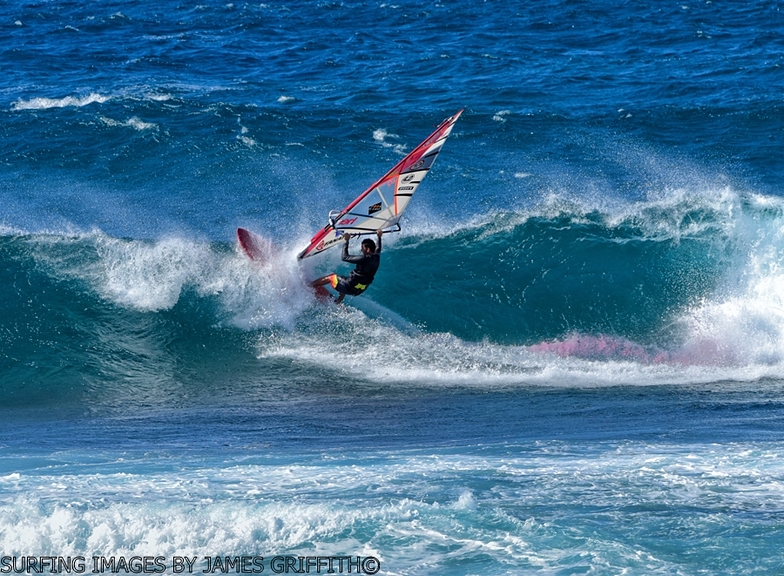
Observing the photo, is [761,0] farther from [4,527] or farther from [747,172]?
[4,527]

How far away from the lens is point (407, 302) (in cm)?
1535

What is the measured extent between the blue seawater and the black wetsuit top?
1094mm

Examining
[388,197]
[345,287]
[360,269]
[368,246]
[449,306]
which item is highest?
[388,197]

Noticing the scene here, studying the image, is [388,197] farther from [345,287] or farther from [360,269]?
[345,287]

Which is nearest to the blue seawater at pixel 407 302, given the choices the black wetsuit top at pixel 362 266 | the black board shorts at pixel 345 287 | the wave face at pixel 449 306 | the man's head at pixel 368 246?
the wave face at pixel 449 306

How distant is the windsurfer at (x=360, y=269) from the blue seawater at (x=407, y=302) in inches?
36.4

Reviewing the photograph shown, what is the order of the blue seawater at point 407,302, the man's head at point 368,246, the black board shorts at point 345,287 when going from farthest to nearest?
the black board shorts at point 345,287
the man's head at point 368,246
the blue seawater at point 407,302

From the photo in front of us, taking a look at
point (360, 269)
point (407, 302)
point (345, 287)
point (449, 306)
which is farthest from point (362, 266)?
point (449, 306)

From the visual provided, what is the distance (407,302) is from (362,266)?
2456 millimetres

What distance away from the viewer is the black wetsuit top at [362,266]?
42.4 ft

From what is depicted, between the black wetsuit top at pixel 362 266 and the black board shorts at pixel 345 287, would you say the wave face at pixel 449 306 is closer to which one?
the black board shorts at pixel 345 287

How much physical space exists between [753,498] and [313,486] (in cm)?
401

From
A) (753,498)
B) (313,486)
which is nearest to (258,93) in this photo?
(313,486)

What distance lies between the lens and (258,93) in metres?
23.5
